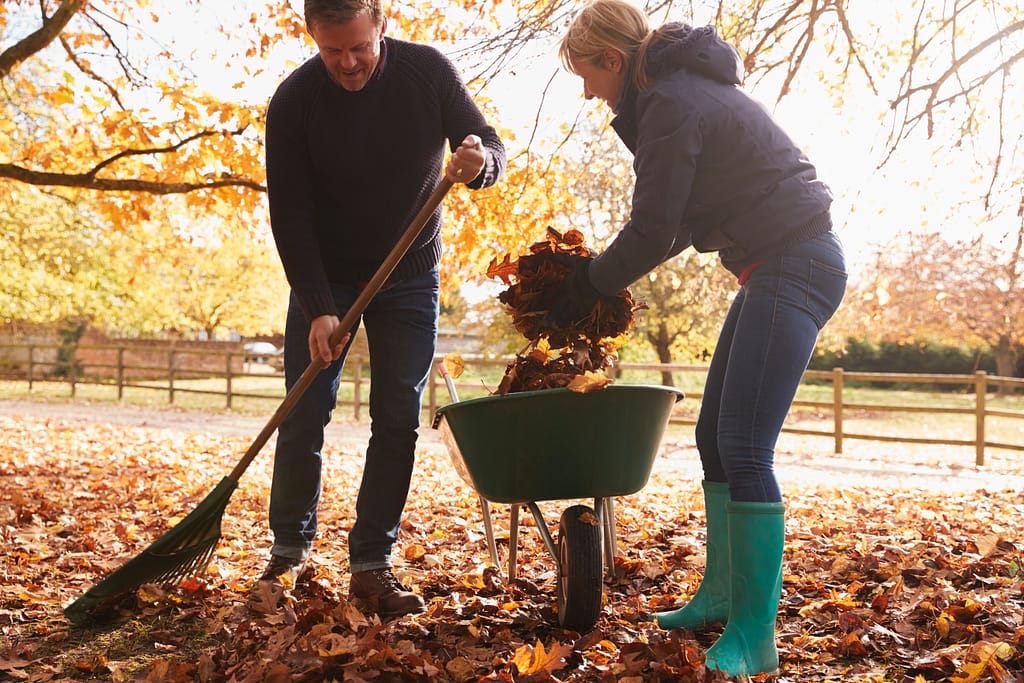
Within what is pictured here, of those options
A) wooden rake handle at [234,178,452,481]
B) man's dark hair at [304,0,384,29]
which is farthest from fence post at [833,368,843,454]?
man's dark hair at [304,0,384,29]

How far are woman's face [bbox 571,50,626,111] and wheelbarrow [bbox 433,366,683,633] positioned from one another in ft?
2.64

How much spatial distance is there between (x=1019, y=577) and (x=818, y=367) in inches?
1119

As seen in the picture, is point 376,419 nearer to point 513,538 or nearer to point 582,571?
point 513,538

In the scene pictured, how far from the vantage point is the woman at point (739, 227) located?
2092 mm

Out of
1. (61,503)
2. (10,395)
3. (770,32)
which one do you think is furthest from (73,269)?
(770,32)

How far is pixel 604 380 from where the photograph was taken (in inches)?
90.0

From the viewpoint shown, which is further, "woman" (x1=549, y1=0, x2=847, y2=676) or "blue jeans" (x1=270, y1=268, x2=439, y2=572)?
"blue jeans" (x1=270, y1=268, x2=439, y2=572)

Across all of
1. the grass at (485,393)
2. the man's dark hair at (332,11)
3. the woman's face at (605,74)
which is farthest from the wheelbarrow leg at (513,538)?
the grass at (485,393)

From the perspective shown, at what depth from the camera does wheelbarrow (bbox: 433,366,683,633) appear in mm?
2336

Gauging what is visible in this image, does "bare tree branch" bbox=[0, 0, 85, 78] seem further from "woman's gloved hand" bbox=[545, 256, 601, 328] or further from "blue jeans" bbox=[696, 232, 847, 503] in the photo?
"blue jeans" bbox=[696, 232, 847, 503]

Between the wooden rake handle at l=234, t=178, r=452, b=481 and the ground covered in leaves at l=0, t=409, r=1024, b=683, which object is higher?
the wooden rake handle at l=234, t=178, r=452, b=481

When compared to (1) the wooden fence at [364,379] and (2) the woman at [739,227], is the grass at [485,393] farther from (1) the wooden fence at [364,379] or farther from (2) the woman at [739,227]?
(2) the woman at [739,227]

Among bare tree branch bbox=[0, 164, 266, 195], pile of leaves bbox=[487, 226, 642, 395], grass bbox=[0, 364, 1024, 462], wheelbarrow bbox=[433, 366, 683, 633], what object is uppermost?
bare tree branch bbox=[0, 164, 266, 195]

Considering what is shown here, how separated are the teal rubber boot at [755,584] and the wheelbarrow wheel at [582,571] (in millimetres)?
414
